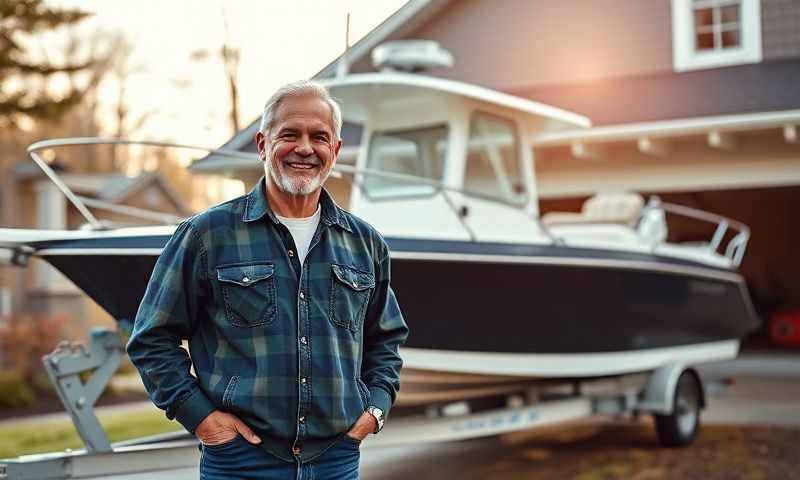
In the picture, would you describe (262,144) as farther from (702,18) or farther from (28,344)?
(28,344)

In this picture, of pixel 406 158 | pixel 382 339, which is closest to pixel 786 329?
pixel 406 158

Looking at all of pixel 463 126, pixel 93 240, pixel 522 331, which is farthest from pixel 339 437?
pixel 463 126

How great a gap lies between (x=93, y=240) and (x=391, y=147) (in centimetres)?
253

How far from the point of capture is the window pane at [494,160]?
22.5 ft

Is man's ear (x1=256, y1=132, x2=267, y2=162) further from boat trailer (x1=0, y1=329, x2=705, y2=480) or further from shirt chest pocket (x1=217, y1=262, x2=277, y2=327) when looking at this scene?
boat trailer (x1=0, y1=329, x2=705, y2=480)

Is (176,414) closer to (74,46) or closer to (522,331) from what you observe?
(522,331)

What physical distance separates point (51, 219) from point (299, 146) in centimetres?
1459

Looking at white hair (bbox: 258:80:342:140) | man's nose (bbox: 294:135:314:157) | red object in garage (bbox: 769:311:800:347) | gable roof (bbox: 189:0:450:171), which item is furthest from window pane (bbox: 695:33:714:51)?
man's nose (bbox: 294:135:314:157)

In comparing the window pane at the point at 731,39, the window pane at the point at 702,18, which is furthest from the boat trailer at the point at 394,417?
the window pane at the point at 702,18

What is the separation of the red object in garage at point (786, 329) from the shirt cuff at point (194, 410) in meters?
15.4

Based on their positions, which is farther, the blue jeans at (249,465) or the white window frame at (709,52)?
the white window frame at (709,52)

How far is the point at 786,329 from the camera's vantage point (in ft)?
53.5

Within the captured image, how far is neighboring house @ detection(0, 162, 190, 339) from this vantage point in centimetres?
1551

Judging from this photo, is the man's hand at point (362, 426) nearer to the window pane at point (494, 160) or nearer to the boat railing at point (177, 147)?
the boat railing at point (177, 147)
